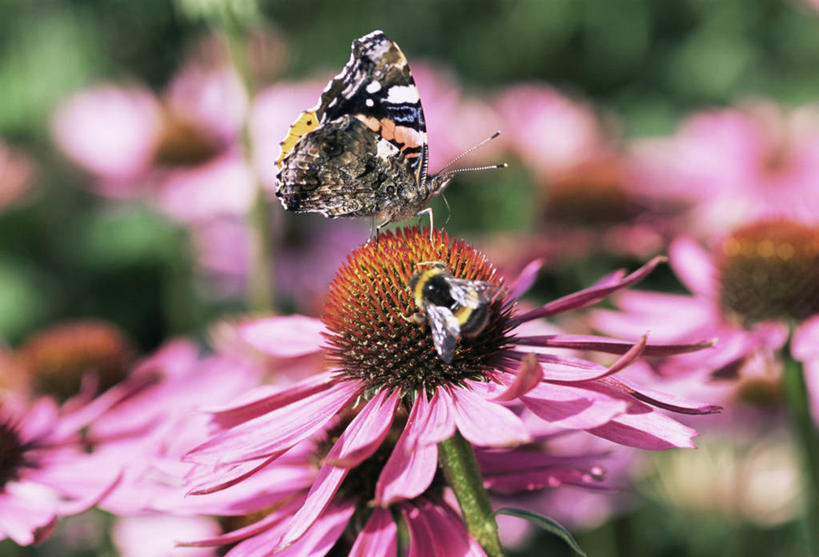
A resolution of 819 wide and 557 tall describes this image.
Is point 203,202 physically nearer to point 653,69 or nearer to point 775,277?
point 775,277

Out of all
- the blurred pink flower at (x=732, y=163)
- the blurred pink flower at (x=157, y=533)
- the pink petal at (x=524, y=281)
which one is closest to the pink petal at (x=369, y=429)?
the pink petal at (x=524, y=281)

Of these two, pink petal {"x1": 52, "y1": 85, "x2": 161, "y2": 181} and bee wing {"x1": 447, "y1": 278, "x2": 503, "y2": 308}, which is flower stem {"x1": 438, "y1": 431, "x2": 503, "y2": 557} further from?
pink petal {"x1": 52, "y1": 85, "x2": 161, "y2": 181}

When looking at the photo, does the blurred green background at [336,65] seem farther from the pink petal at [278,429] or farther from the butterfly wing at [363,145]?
the pink petal at [278,429]

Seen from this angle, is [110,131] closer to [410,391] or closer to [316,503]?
[410,391]

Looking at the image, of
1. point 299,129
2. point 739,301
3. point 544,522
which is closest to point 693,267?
point 739,301

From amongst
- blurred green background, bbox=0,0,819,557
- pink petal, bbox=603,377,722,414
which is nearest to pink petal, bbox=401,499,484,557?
pink petal, bbox=603,377,722,414

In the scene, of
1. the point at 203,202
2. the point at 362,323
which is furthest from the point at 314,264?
the point at 362,323
